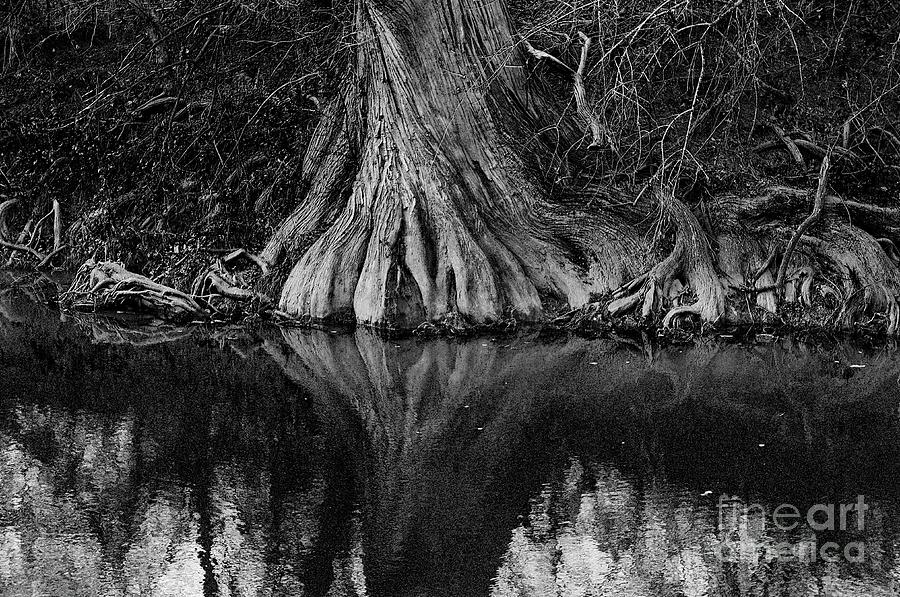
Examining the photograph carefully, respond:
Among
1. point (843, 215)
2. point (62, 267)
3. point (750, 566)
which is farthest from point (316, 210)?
point (750, 566)

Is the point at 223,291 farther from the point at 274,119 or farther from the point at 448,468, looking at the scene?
the point at 448,468

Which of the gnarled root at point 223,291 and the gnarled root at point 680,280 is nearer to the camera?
the gnarled root at point 680,280

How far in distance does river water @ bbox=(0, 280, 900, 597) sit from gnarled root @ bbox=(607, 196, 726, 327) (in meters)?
0.74

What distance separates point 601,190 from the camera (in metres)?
14.2

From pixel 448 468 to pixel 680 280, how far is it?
559 cm

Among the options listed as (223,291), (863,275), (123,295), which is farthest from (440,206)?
(863,275)

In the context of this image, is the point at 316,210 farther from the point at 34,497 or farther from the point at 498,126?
the point at 34,497

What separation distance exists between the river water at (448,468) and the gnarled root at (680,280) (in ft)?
2.42

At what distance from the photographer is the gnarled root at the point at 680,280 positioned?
1300cm

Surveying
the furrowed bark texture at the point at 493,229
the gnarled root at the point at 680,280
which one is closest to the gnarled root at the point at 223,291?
the furrowed bark texture at the point at 493,229

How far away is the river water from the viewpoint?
6.81m

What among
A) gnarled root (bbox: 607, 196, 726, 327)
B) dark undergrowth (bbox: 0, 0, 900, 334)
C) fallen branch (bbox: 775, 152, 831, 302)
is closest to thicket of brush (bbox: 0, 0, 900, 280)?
dark undergrowth (bbox: 0, 0, 900, 334)

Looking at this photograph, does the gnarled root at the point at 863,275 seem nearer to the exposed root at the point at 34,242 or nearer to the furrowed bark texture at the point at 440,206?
the furrowed bark texture at the point at 440,206

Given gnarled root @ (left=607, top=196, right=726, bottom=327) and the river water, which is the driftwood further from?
gnarled root @ (left=607, top=196, right=726, bottom=327)
